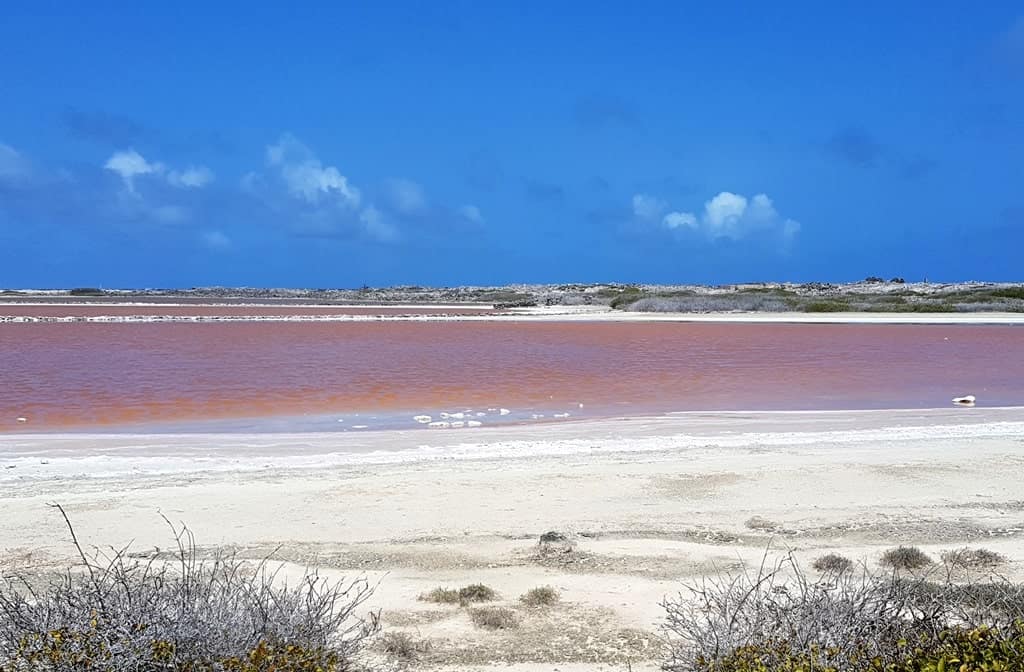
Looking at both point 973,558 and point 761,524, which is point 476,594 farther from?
point 973,558

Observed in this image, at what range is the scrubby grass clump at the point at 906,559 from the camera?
6.73m

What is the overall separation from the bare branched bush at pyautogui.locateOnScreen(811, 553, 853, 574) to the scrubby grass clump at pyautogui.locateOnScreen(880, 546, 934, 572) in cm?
31

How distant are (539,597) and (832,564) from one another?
2.30m

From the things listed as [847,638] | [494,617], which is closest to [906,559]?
[847,638]

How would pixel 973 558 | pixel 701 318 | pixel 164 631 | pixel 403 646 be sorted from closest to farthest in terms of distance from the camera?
pixel 164 631 → pixel 403 646 → pixel 973 558 → pixel 701 318

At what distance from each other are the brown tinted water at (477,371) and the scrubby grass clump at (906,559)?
950 cm

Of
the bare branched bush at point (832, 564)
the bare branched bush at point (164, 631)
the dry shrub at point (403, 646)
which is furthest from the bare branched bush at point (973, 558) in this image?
the bare branched bush at point (164, 631)

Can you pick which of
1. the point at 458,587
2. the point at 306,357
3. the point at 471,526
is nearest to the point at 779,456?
the point at 471,526

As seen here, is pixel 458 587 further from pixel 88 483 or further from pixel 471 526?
pixel 88 483

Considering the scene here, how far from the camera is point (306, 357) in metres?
Result: 27.1

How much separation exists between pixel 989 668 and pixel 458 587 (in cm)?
372

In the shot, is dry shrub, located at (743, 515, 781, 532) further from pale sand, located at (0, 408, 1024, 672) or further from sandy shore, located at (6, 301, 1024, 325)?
sandy shore, located at (6, 301, 1024, 325)

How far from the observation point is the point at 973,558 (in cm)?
695

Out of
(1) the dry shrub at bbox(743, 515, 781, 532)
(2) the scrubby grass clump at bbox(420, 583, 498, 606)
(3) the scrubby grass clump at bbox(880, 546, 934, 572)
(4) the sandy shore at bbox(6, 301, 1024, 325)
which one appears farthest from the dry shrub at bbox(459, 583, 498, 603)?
(4) the sandy shore at bbox(6, 301, 1024, 325)
